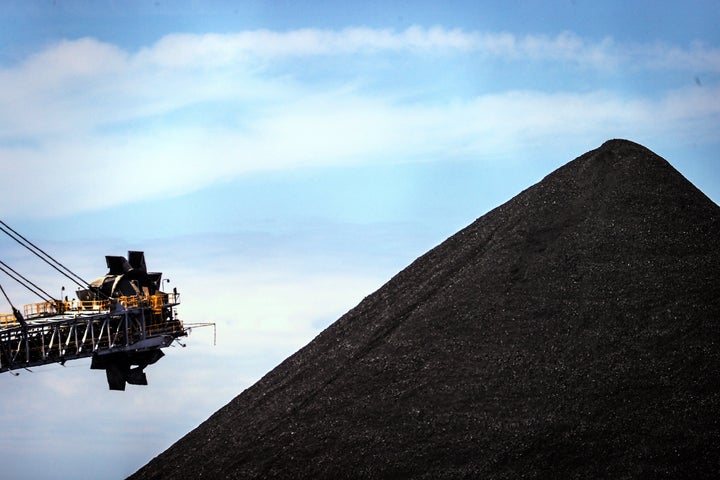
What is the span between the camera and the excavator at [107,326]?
38375 millimetres

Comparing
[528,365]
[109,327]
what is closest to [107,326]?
[109,327]

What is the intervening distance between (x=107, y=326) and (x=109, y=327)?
289 mm

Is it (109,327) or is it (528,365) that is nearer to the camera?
(528,365)

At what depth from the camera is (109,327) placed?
42.8m

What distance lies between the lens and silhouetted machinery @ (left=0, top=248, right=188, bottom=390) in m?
38.4

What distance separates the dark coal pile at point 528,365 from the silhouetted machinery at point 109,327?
13.6ft

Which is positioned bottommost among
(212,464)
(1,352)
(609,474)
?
(609,474)

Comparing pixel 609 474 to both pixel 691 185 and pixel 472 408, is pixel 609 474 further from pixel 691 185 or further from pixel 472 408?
pixel 691 185

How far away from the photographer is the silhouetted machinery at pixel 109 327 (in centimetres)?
3838

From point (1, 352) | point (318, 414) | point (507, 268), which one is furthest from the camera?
point (507, 268)

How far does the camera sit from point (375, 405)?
3891cm

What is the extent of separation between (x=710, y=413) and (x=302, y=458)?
46.1 ft

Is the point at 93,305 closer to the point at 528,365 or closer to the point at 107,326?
the point at 107,326

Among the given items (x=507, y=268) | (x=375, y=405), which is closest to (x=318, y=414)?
(x=375, y=405)
